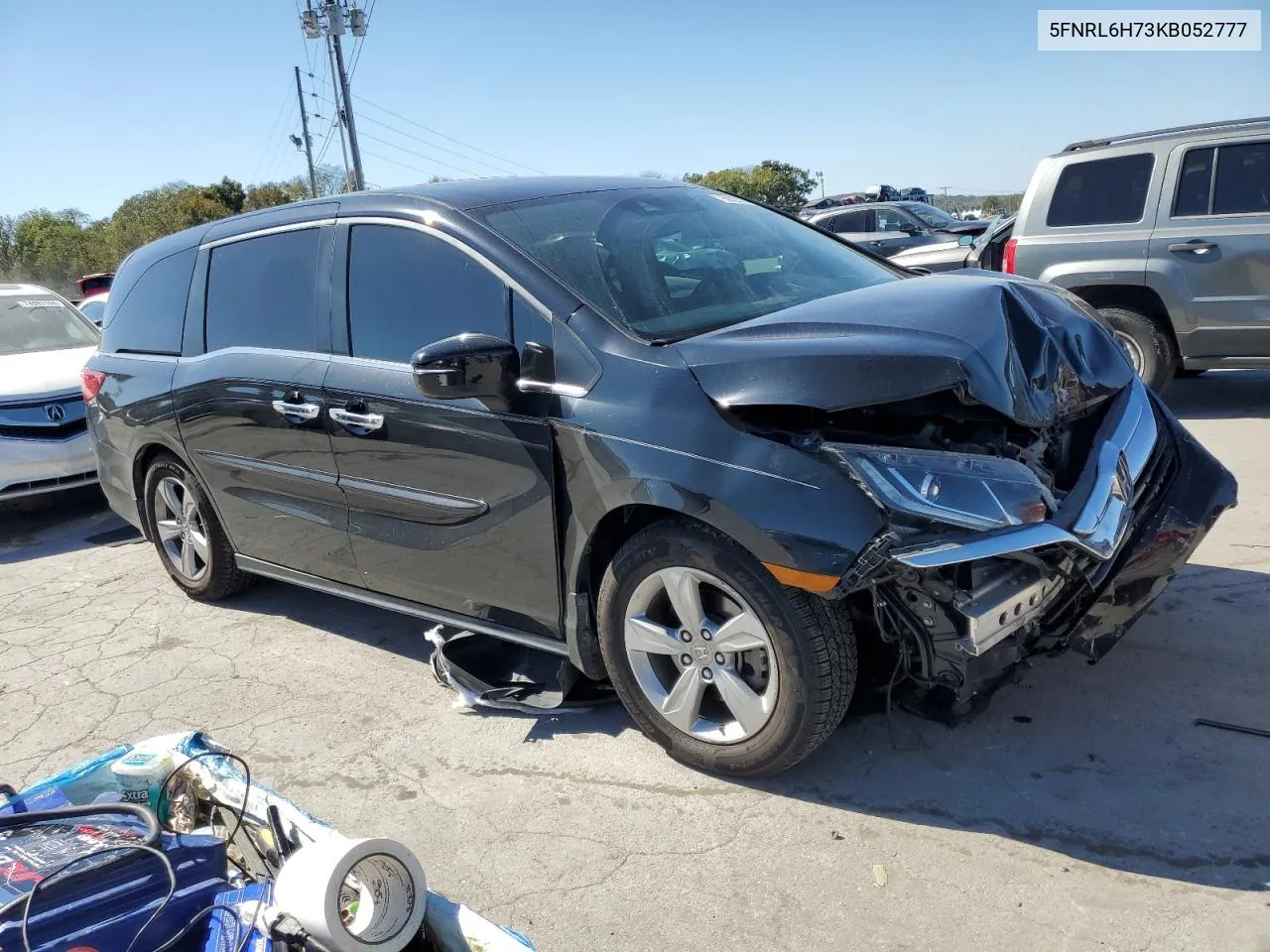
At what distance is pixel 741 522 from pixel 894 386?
1.78ft

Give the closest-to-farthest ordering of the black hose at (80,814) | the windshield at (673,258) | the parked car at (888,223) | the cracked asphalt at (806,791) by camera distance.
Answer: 1. the black hose at (80,814)
2. the cracked asphalt at (806,791)
3. the windshield at (673,258)
4. the parked car at (888,223)

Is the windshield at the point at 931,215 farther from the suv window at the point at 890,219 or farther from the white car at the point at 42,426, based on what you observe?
the white car at the point at 42,426

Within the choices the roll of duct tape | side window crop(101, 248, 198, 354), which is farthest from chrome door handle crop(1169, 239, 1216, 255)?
the roll of duct tape

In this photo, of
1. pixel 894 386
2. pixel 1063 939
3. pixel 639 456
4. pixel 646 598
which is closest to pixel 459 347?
pixel 639 456

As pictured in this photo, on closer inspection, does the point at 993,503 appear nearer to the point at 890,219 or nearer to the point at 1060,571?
the point at 1060,571

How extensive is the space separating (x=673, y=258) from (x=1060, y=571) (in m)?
1.68

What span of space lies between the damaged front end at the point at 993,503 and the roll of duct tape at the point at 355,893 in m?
1.27

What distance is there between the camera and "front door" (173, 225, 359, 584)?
403 centimetres

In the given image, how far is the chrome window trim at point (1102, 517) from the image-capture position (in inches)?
101

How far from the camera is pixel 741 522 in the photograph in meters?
2.80

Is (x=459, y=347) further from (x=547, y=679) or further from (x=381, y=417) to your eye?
(x=547, y=679)

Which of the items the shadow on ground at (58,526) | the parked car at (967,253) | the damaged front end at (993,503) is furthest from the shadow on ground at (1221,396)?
the shadow on ground at (58,526)

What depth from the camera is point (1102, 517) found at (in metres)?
2.86

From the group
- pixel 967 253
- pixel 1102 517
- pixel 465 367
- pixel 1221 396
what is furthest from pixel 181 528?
pixel 967 253
